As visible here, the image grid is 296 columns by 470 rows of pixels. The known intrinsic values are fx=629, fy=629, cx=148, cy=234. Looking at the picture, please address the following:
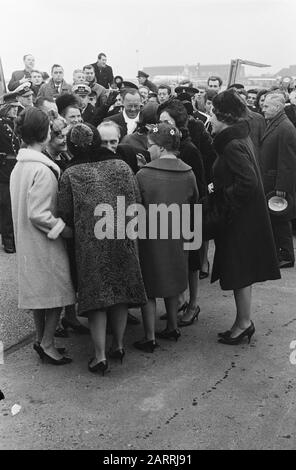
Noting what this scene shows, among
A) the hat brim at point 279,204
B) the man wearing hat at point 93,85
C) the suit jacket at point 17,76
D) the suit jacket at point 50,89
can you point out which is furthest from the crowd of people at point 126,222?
the suit jacket at point 17,76

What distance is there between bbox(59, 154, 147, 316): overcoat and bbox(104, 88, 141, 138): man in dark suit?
2.04 metres

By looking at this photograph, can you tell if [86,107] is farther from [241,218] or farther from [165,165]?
[241,218]

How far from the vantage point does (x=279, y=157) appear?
6559 mm

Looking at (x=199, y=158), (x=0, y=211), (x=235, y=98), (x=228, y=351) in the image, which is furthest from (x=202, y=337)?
(x=0, y=211)

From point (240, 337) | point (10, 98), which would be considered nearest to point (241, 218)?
point (240, 337)

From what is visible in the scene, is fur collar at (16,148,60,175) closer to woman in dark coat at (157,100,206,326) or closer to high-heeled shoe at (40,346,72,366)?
woman in dark coat at (157,100,206,326)

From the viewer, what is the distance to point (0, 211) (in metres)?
7.28

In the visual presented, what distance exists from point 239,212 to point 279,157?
2474 mm

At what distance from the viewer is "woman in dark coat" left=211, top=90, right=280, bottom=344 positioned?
4176 mm

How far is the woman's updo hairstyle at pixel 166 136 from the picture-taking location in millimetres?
4176

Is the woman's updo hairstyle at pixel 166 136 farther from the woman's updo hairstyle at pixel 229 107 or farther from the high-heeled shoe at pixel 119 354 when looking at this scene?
the high-heeled shoe at pixel 119 354

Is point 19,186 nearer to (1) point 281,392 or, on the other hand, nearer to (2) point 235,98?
(2) point 235,98

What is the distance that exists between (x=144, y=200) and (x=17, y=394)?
1.47 m

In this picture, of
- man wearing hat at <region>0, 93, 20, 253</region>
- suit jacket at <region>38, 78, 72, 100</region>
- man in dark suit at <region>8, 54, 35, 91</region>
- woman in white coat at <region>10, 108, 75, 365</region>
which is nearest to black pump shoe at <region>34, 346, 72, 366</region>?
woman in white coat at <region>10, 108, 75, 365</region>
